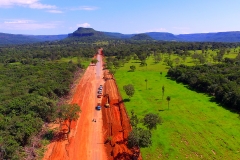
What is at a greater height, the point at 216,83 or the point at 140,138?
the point at 216,83

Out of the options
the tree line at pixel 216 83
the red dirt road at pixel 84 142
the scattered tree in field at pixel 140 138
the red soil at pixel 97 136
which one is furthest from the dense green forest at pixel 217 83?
the red dirt road at pixel 84 142

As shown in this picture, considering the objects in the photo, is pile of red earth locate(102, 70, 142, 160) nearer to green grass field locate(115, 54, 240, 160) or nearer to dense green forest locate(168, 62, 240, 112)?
green grass field locate(115, 54, 240, 160)

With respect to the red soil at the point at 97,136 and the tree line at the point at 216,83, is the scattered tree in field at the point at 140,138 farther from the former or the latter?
the tree line at the point at 216,83

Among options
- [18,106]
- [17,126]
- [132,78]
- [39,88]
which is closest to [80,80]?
[132,78]

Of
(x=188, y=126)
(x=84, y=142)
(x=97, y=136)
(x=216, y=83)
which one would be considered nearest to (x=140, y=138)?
(x=97, y=136)

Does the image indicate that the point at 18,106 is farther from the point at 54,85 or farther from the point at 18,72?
the point at 18,72

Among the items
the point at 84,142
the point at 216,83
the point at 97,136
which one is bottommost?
the point at 84,142

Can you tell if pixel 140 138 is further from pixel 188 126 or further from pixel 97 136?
pixel 188 126
